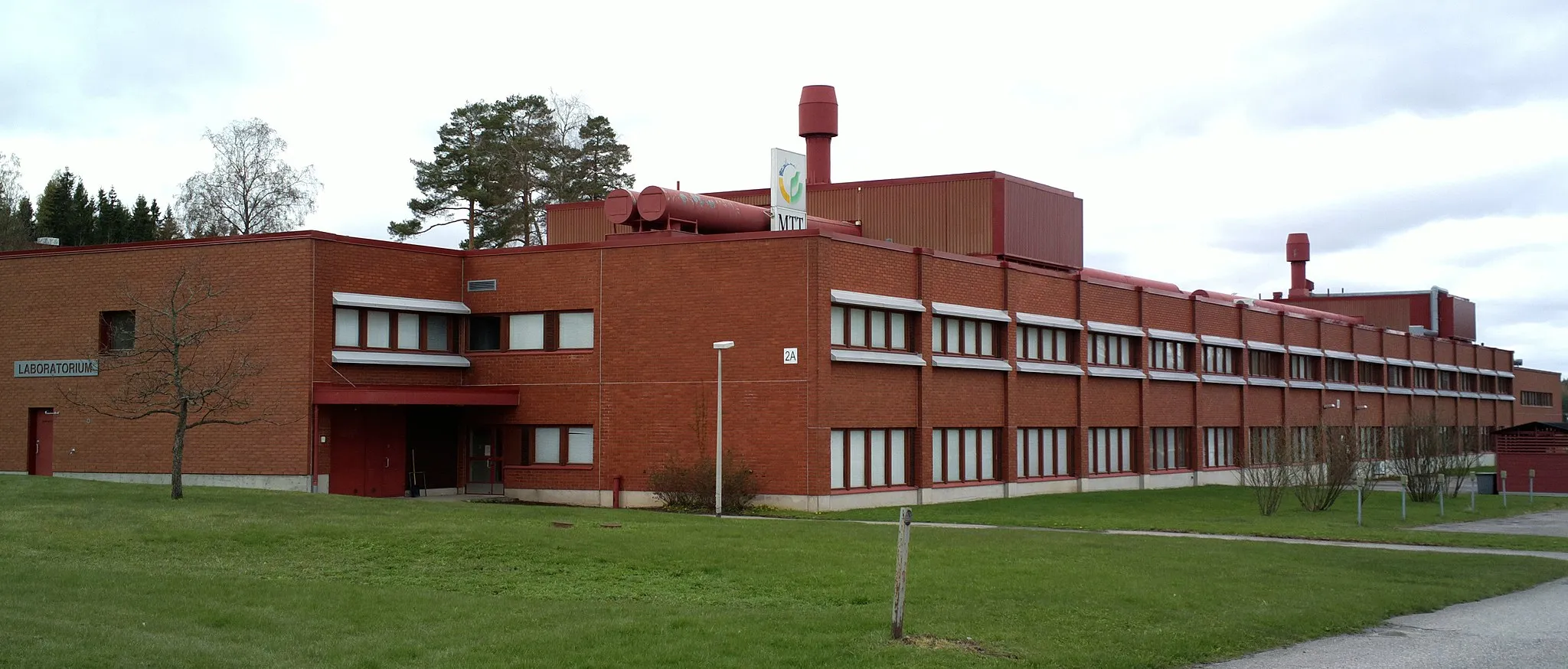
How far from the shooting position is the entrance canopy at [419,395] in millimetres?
38219

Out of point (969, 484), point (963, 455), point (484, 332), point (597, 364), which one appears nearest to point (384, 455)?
point (484, 332)

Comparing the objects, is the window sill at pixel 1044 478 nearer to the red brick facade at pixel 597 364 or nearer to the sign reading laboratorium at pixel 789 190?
the red brick facade at pixel 597 364

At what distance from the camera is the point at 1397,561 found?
2512 centimetres

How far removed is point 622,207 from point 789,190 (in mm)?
5858

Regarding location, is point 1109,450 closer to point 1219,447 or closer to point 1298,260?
point 1219,447

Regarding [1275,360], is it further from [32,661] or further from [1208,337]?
[32,661]

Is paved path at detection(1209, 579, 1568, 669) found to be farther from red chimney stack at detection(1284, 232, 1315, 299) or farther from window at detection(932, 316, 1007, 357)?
red chimney stack at detection(1284, 232, 1315, 299)

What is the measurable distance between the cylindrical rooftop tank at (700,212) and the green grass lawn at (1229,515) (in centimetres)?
1010

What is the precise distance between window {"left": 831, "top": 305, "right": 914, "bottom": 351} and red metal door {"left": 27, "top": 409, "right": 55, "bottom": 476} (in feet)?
75.8

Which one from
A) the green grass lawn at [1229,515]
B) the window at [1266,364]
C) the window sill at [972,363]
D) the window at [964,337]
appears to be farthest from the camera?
the window at [1266,364]

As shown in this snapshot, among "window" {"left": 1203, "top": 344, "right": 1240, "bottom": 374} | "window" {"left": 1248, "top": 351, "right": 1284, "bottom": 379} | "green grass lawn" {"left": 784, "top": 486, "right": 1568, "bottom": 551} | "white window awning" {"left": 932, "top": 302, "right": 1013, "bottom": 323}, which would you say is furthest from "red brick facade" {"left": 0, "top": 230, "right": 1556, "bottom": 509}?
"window" {"left": 1248, "top": 351, "right": 1284, "bottom": 379}

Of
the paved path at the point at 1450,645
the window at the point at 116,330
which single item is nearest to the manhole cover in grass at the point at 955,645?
the paved path at the point at 1450,645

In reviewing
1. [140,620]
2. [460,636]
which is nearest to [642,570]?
[460,636]

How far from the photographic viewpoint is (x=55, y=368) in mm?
41375
